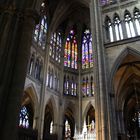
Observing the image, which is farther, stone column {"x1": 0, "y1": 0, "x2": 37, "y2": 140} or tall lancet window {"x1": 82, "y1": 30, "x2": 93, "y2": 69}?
tall lancet window {"x1": 82, "y1": 30, "x2": 93, "y2": 69}

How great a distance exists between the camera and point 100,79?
1455 cm

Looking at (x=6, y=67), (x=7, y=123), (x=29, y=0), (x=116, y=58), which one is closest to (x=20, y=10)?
(x=29, y=0)

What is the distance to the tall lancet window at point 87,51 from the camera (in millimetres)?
26259

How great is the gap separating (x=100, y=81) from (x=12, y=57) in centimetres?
840

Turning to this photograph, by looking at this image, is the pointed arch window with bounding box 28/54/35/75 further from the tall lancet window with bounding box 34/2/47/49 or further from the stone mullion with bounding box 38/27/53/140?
the tall lancet window with bounding box 34/2/47/49

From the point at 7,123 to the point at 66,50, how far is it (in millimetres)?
21160

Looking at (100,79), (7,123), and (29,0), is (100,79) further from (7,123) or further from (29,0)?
(7,123)

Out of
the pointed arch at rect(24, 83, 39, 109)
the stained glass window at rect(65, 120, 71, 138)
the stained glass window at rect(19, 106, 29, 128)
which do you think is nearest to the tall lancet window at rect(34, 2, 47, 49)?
the pointed arch at rect(24, 83, 39, 109)

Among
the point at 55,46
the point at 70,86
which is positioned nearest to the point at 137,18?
the point at 55,46

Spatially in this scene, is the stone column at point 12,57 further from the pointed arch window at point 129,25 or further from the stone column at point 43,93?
the stone column at point 43,93

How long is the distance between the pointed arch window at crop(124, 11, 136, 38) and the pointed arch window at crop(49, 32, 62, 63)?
10111 mm

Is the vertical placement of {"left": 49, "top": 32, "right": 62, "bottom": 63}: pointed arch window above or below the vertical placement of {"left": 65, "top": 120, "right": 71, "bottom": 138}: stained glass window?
above

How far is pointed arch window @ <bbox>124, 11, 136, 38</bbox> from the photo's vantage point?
16406 mm

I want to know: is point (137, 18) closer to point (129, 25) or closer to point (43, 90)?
point (129, 25)
